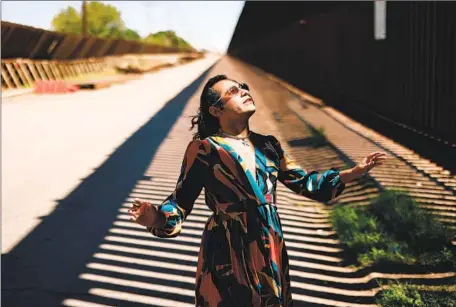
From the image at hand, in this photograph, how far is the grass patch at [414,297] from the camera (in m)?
3.52

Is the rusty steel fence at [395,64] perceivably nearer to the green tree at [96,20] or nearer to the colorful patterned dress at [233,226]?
the colorful patterned dress at [233,226]

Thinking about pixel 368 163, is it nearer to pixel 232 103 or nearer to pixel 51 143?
pixel 232 103

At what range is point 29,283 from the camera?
416 cm

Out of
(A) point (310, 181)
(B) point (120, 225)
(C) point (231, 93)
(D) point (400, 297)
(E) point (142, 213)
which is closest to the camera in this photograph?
(E) point (142, 213)

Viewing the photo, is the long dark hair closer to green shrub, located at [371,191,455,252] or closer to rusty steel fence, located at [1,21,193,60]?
green shrub, located at [371,191,455,252]

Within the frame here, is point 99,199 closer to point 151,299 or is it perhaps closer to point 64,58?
point 151,299

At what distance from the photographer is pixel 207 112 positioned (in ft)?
7.23

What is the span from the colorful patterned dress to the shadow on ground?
1.97 metres

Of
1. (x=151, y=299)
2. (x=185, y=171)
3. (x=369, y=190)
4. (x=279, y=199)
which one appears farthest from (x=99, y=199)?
(x=185, y=171)

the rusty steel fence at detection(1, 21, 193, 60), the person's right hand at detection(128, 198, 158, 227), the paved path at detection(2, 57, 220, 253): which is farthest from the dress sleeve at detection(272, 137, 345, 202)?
the rusty steel fence at detection(1, 21, 193, 60)

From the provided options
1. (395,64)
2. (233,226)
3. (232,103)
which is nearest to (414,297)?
(233,226)

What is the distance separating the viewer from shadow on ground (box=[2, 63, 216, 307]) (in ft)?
13.2

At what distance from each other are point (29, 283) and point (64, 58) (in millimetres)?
29476

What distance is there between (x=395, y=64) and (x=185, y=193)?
24.7 ft
